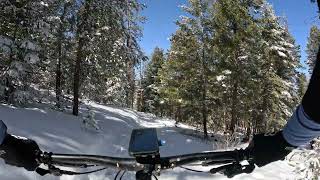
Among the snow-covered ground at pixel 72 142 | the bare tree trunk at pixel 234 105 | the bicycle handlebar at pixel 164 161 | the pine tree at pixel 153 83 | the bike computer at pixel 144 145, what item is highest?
the pine tree at pixel 153 83

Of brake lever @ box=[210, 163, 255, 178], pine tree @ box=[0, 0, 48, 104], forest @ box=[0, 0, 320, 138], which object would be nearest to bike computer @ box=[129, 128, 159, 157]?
brake lever @ box=[210, 163, 255, 178]

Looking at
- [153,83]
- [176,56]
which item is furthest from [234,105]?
[153,83]

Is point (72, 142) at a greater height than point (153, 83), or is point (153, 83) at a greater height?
point (153, 83)

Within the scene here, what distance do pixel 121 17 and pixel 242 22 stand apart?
9.89 meters

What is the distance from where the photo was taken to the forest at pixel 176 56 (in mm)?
17156

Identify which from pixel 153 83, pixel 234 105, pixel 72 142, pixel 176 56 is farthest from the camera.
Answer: pixel 153 83

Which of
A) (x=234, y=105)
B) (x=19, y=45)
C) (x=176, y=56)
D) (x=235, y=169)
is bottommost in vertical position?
(x=235, y=169)

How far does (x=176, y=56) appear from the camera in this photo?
32.2m

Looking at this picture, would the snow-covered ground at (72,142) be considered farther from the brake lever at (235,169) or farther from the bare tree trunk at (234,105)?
the bare tree trunk at (234,105)

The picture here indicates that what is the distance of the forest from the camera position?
17.2 metres

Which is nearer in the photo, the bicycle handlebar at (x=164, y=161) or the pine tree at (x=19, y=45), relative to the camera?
the bicycle handlebar at (x=164, y=161)

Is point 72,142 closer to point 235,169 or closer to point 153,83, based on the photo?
point 235,169

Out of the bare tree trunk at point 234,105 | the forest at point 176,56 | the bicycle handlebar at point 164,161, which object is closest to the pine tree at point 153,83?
the forest at point 176,56

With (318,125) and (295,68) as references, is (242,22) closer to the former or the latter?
(295,68)
